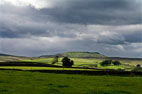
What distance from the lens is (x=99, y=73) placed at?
66000 mm

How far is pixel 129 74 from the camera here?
225ft

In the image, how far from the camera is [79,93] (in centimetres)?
2356

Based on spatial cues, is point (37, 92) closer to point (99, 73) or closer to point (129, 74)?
point (99, 73)

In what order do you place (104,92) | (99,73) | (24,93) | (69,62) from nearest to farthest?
1. (24,93)
2. (104,92)
3. (99,73)
4. (69,62)

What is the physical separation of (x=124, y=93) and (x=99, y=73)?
41607 millimetres

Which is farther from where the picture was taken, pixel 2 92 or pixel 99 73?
pixel 99 73

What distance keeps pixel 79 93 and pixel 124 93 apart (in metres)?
5.38

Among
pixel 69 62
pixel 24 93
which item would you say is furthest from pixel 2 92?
pixel 69 62

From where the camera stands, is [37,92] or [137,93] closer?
[37,92]

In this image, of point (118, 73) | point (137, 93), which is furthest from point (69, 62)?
point (137, 93)

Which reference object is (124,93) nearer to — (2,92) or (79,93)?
(79,93)

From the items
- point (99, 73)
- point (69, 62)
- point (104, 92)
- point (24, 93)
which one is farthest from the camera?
point (69, 62)

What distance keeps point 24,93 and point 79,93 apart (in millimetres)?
5999

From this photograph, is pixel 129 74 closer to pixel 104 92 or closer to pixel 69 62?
pixel 104 92
